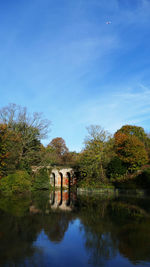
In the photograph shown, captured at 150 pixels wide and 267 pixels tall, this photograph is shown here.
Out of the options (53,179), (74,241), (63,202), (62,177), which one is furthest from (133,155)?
(74,241)

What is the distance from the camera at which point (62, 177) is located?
34.1 meters

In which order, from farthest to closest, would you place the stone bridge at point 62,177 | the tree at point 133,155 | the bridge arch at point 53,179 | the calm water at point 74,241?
the bridge arch at point 53,179 < the stone bridge at point 62,177 < the tree at point 133,155 < the calm water at point 74,241

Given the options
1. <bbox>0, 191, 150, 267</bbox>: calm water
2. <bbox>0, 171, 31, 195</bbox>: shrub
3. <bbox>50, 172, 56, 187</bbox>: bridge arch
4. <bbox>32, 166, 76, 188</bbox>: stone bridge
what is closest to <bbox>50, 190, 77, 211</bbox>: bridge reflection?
<bbox>0, 191, 150, 267</bbox>: calm water

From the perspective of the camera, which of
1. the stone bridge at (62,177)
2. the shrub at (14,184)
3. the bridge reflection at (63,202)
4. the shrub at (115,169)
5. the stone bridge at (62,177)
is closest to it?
the bridge reflection at (63,202)

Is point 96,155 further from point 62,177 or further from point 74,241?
point 74,241

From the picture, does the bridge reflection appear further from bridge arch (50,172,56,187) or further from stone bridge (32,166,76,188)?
bridge arch (50,172,56,187)

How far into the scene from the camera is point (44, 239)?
7184 mm

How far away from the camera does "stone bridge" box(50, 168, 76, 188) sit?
33.0 m

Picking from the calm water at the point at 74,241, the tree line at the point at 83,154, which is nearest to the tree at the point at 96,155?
the tree line at the point at 83,154

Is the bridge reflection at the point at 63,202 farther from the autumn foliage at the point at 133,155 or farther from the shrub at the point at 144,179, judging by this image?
the autumn foliage at the point at 133,155

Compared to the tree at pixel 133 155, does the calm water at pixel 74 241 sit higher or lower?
lower

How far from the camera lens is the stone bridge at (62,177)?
33.0 m

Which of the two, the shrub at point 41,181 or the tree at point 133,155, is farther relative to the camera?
the shrub at point 41,181

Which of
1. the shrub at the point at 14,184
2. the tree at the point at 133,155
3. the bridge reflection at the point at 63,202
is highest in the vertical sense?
the tree at the point at 133,155
